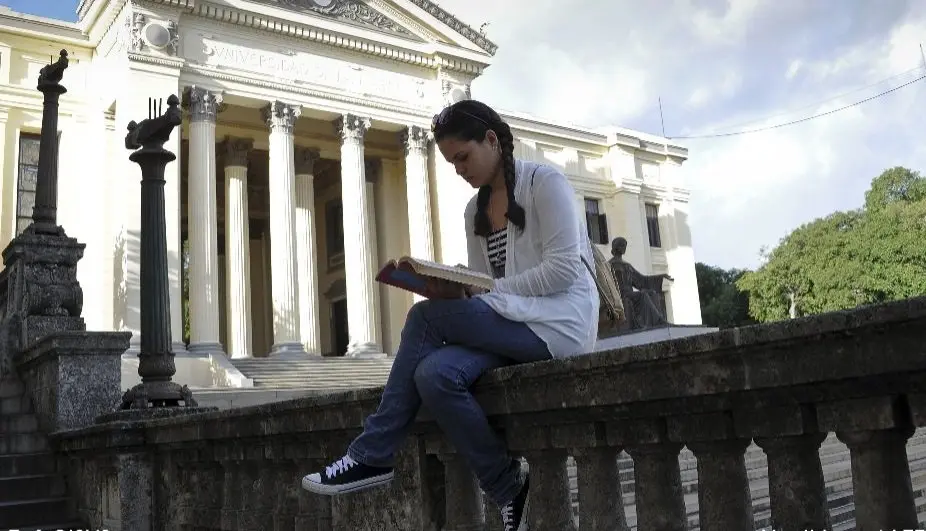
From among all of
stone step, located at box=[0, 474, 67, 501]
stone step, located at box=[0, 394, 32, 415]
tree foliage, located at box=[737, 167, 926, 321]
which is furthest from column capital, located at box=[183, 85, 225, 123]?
tree foliage, located at box=[737, 167, 926, 321]

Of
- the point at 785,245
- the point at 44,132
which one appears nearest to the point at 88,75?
the point at 44,132

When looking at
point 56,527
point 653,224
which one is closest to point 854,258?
point 653,224

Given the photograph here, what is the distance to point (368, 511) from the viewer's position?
3420mm

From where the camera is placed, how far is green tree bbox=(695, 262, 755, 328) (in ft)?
164

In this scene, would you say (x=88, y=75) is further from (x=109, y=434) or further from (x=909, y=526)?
(x=909, y=526)

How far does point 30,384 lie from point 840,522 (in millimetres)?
7206

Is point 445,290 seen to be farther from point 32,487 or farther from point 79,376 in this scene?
point 32,487

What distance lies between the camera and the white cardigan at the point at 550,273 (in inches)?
106

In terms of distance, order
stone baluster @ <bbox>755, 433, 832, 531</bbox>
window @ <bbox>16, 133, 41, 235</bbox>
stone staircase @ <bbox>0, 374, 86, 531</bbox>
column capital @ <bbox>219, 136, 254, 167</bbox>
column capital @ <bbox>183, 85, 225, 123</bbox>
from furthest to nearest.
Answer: column capital @ <bbox>219, 136, 254, 167</bbox> < column capital @ <bbox>183, 85, 225, 123</bbox> < window @ <bbox>16, 133, 41, 235</bbox> < stone staircase @ <bbox>0, 374, 86, 531</bbox> < stone baluster @ <bbox>755, 433, 832, 531</bbox>

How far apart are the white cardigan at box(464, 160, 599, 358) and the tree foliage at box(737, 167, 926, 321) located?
33.5 metres

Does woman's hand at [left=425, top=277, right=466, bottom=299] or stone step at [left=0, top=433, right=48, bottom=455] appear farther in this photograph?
stone step at [left=0, top=433, right=48, bottom=455]

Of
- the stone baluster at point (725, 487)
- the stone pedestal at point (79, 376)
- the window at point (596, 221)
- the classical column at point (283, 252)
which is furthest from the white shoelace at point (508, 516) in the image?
the window at point (596, 221)

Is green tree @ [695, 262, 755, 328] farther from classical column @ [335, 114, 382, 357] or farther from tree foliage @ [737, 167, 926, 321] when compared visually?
classical column @ [335, 114, 382, 357]

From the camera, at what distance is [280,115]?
75.2ft
